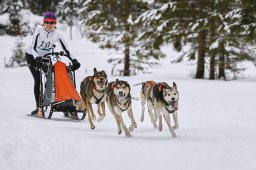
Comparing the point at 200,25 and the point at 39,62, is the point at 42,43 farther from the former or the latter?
the point at 200,25

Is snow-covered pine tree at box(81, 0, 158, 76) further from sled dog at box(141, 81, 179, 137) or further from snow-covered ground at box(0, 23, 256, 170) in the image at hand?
sled dog at box(141, 81, 179, 137)

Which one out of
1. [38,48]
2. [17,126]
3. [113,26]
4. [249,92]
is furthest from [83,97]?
[113,26]

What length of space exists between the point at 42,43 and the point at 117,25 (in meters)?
14.6

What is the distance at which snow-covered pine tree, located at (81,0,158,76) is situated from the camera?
→ 21.8 metres

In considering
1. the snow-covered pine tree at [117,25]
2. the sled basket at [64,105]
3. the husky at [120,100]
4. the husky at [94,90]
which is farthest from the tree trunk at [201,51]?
the husky at [120,100]

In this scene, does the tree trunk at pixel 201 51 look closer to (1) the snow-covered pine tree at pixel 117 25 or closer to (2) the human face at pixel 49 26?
(1) the snow-covered pine tree at pixel 117 25

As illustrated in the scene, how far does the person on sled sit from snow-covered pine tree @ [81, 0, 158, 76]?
43.3 feet

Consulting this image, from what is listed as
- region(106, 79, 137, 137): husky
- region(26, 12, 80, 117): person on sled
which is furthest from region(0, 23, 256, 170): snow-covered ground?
region(26, 12, 80, 117): person on sled

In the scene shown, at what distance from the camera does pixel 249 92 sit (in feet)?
45.7

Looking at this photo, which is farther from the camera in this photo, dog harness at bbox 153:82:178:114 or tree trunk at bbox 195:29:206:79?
tree trunk at bbox 195:29:206:79

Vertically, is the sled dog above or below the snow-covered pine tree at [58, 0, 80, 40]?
below

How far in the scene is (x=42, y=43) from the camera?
8219 millimetres

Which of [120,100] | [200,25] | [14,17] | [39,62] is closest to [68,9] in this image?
[14,17]

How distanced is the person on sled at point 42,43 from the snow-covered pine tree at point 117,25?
1319cm
